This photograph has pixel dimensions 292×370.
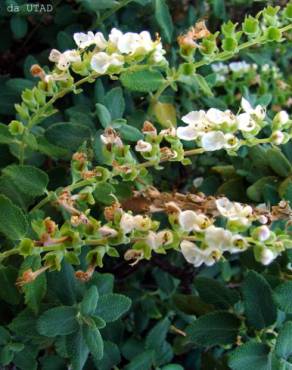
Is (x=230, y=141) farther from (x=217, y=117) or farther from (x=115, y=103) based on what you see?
(x=115, y=103)

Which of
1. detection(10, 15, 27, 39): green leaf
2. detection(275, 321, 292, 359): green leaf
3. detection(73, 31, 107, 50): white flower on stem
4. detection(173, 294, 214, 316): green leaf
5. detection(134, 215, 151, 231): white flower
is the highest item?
detection(73, 31, 107, 50): white flower on stem

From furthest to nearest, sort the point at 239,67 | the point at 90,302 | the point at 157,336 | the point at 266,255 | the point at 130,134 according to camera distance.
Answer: the point at 239,67 → the point at 157,336 → the point at 130,134 → the point at 90,302 → the point at 266,255

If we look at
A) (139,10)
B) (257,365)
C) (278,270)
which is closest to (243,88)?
(139,10)

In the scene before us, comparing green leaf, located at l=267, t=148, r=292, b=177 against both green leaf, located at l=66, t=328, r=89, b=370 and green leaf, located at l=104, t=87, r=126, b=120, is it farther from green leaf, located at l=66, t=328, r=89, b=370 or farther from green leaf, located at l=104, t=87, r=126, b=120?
green leaf, located at l=66, t=328, r=89, b=370

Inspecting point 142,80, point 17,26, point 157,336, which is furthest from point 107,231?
point 17,26

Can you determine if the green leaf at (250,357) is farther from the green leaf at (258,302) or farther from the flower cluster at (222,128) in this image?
the flower cluster at (222,128)

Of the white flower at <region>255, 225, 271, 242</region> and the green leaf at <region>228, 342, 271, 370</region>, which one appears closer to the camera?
the white flower at <region>255, 225, 271, 242</region>

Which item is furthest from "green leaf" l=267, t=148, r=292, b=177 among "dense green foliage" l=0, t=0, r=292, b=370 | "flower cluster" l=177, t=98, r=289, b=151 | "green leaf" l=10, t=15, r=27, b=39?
"green leaf" l=10, t=15, r=27, b=39
